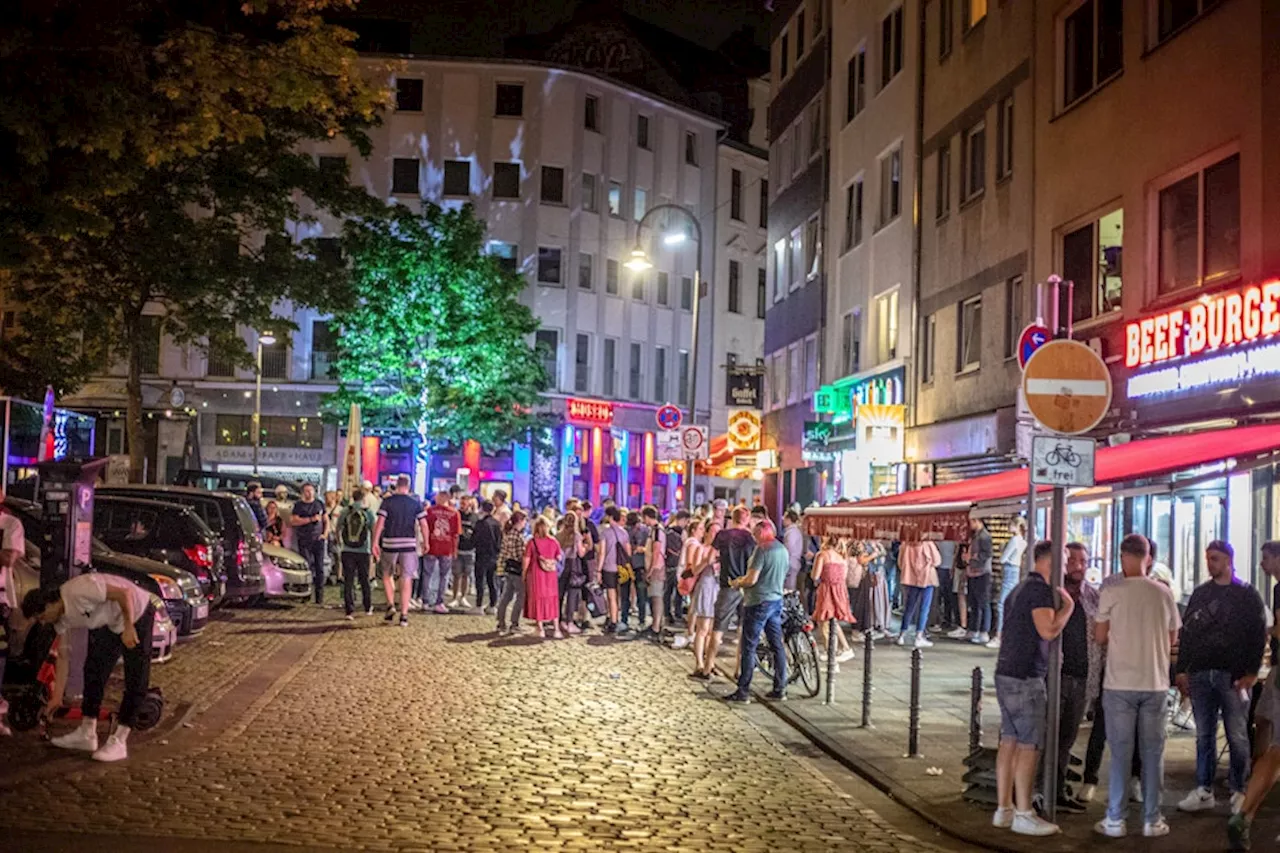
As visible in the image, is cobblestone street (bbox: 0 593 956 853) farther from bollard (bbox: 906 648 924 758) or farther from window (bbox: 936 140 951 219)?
window (bbox: 936 140 951 219)

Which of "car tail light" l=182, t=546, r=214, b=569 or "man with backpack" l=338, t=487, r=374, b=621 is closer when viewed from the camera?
"car tail light" l=182, t=546, r=214, b=569

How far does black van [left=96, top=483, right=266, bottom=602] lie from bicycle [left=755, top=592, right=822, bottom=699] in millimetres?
8985

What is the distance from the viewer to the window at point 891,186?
3291 cm

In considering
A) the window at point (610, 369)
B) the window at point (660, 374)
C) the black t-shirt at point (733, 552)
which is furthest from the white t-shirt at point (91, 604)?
the window at point (660, 374)

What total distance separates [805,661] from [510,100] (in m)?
46.9

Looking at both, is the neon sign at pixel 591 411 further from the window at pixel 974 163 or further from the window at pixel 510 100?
the window at pixel 974 163

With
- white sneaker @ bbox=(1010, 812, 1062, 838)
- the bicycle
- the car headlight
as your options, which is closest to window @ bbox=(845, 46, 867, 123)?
the bicycle

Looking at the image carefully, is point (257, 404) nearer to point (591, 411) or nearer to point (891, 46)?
point (591, 411)

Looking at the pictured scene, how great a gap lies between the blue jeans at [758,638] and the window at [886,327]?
51.2 feet

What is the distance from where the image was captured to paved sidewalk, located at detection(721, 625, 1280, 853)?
1048cm

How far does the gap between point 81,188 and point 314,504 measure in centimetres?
1478

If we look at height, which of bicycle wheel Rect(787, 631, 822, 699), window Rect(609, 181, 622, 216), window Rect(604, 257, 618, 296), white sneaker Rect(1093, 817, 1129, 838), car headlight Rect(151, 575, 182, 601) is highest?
window Rect(609, 181, 622, 216)

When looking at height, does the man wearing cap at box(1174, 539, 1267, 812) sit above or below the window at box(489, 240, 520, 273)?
below

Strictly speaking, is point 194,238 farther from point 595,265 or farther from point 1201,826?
point 595,265
